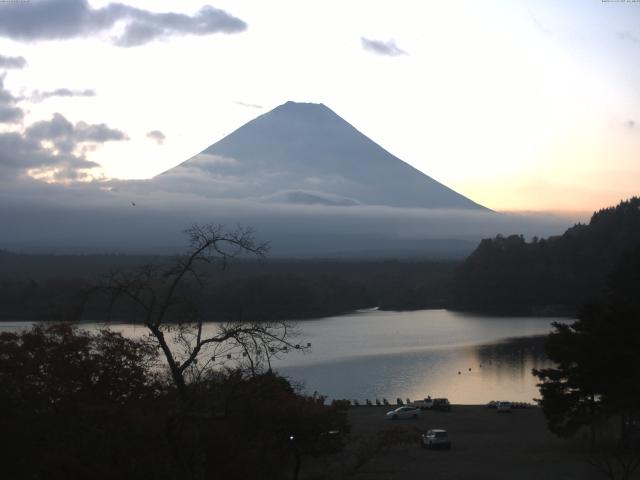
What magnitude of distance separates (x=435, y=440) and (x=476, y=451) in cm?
55

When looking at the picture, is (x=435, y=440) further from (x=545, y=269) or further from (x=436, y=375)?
(x=545, y=269)

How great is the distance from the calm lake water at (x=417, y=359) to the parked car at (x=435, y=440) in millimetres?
2362

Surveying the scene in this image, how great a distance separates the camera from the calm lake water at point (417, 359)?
17.9 m

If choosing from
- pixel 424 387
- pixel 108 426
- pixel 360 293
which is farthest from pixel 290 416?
pixel 360 293

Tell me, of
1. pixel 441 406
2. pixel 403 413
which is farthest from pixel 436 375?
pixel 403 413

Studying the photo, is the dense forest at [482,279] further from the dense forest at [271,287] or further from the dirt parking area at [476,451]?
the dirt parking area at [476,451]

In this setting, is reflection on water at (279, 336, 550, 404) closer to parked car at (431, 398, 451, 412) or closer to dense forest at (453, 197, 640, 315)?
parked car at (431, 398, 451, 412)

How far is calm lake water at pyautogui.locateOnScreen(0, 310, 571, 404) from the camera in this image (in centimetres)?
1789

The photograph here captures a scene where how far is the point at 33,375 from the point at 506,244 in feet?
141

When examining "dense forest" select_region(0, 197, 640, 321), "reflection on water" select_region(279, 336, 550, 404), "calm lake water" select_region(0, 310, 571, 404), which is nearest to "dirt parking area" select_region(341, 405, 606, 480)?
"calm lake water" select_region(0, 310, 571, 404)

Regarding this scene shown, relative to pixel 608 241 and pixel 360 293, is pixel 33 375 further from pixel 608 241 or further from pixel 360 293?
pixel 608 241

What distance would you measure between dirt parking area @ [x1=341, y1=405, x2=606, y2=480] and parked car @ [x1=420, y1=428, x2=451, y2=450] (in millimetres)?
99

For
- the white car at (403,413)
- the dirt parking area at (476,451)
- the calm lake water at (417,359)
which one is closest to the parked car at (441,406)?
the dirt parking area at (476,451)

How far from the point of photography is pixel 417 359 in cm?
2228
